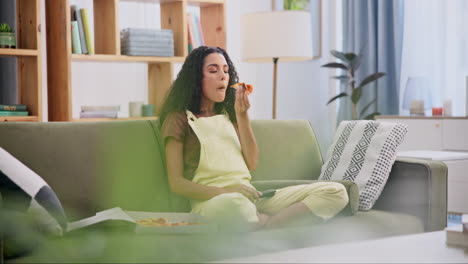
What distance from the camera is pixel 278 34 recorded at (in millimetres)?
4160

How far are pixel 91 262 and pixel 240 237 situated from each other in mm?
508

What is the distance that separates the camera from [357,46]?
5.63 metres

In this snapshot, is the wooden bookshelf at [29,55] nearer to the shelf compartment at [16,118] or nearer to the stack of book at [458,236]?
the shelf compartment at [16,118]

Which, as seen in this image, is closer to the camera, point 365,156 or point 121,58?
point 365,156

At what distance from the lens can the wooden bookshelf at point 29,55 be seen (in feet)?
13.0

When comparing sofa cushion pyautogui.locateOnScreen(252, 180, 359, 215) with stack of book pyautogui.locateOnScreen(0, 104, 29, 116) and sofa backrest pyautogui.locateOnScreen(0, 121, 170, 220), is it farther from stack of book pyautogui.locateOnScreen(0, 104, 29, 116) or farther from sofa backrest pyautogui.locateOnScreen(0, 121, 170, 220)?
stack of book pyautogui.locateOnScreen(0, 104, 29, 116)

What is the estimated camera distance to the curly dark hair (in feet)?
8.66

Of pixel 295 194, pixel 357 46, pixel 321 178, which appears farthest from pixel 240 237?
pixel 357 46

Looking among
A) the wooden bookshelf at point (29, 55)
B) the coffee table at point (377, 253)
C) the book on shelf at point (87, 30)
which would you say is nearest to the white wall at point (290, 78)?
the book on shelf at point (87, 30)

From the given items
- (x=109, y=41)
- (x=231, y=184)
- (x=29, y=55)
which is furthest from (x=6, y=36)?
(x=231, y=184)

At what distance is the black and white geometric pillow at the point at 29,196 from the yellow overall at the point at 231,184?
1.87ft

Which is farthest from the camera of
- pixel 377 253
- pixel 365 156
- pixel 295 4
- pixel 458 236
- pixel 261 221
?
pixel 295 4

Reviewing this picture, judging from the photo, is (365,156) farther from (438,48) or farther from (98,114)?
(438,48)

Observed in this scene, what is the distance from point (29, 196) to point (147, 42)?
2.55 meters
